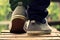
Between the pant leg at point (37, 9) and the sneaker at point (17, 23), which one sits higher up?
the pant leg at point (37, 9)

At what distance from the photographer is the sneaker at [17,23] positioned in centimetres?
187

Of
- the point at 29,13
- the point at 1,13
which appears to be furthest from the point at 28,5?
the point at 1,13

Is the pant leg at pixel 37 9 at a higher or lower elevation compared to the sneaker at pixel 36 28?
higher

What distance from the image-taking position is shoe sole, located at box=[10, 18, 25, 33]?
190cm

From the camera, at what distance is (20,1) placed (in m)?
2.10

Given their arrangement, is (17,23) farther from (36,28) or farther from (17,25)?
(36,28)

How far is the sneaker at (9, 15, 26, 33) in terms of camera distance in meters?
1.87

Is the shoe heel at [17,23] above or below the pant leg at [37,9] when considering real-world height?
below

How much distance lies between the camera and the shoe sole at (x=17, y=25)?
1895mm

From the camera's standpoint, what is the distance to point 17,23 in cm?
192

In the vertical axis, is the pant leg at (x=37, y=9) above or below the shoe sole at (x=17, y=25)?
above

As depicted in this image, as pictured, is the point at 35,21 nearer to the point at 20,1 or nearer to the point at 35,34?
the point at 35,34

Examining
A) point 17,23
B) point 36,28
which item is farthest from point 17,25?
point 36,28

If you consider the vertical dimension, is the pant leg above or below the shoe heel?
above
